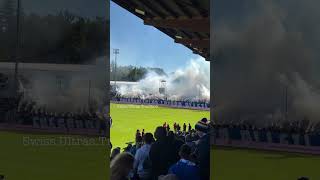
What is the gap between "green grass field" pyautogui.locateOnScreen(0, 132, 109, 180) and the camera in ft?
11.2

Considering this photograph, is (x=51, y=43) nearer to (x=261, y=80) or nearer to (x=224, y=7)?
(x=224, y=7)

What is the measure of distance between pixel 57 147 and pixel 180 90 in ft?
159

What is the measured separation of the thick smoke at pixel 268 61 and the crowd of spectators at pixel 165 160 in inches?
24.2

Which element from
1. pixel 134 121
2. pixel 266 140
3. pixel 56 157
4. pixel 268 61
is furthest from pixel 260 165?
pixel 134 121

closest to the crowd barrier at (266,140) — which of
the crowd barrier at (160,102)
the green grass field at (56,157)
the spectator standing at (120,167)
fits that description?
the spectator standing at (120,167)

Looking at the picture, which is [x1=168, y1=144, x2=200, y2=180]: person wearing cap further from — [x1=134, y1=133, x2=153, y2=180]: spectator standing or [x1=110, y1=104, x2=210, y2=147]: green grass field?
[x1=110, y1=104, x2=210, y2=147]: green grass field

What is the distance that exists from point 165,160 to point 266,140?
64.0 inches

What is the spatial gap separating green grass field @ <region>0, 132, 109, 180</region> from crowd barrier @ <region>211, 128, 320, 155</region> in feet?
3.44

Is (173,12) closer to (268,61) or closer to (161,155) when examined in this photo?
(161,155)

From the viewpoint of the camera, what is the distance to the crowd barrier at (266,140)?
2693 millimetres

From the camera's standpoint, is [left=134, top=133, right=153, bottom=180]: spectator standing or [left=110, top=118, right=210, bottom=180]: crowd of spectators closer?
[left=110, top=118, right=210, bottom=180]: crowd of spectators

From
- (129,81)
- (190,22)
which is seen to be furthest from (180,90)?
(190,22)

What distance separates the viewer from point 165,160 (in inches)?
167

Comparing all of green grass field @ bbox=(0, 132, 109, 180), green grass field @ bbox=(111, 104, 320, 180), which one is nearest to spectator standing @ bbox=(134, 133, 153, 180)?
green grass field @ bbox=(0, 132, 109, 180)
